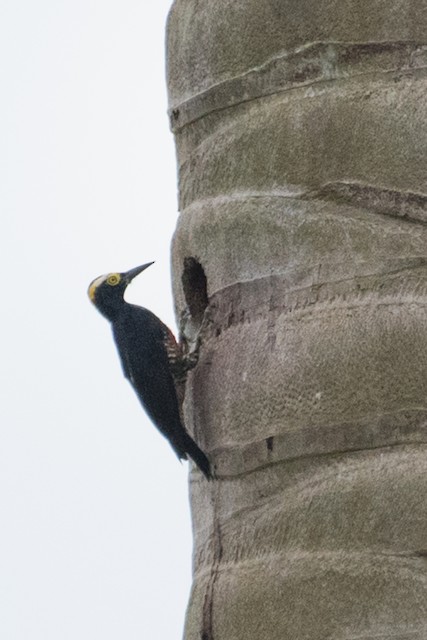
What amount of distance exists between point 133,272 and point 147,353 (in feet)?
2.44

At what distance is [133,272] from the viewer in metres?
6.30

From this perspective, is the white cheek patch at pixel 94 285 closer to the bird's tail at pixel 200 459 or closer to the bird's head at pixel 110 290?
the bird's head at pixel 110 290

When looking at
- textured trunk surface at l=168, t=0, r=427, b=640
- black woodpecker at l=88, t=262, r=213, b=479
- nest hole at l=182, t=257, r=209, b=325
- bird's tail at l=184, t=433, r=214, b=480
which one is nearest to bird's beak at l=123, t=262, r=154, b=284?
black woodpecker at l=88, t=262, r=213, b=479

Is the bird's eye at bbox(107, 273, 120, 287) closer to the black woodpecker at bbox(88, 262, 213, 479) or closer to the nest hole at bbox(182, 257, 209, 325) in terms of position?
the black woodpecker at bbox(88, 262, 213, 479)

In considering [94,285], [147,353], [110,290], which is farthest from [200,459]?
[94,285]

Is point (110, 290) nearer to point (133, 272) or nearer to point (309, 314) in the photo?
point (133, 272)

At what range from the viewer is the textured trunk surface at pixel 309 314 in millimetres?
3812

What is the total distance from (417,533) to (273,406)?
474mm

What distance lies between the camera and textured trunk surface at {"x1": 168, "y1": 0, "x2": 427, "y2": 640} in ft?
12.5

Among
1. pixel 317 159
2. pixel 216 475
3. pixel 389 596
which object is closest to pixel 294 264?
pixel 317 159

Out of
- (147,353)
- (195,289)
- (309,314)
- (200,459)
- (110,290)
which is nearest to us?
(309,314)

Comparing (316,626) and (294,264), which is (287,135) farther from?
(316,626)

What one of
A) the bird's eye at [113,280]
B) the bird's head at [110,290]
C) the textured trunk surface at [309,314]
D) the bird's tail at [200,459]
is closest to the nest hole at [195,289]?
the textured trunk surface at [309,314]

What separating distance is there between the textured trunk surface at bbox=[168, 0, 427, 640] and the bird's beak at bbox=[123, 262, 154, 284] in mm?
1666
